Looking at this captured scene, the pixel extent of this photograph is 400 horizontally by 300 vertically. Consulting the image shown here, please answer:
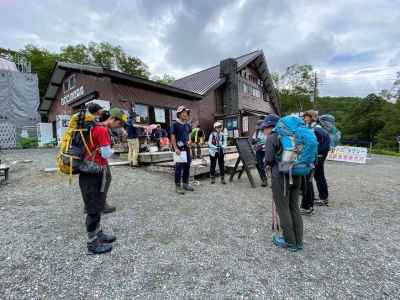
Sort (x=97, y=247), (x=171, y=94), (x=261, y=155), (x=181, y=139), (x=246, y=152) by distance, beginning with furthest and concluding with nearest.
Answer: (x=171, y=94) < (x=246, y=152) < (x=261, y=155) < (x=181, y=139) < (x=97, y=247)

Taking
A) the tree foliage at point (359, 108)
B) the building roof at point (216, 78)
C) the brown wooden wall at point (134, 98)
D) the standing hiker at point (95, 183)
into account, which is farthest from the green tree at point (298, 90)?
the standing hiker at point (95, 183)

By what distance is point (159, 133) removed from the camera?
9055 mm

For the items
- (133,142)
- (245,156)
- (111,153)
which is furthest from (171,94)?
(111,153)

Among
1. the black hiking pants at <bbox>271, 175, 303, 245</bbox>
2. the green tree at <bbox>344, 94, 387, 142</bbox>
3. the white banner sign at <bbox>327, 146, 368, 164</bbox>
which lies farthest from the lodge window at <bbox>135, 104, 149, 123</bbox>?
the green tree at <bbox>344, 94, 387, 142</bbox>

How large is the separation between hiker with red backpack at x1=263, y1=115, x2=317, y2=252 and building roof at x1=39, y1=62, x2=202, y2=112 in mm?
8166

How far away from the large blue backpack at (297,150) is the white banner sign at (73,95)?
1192cm

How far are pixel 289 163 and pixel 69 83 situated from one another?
1522 centimetres

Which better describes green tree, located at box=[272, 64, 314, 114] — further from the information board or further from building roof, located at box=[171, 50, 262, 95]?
the information board

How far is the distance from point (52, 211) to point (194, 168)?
339 cm

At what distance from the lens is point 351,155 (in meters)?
10.2

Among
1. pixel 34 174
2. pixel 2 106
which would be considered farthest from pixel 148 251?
pixel 2 106

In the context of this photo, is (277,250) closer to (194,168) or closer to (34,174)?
Answer: (194,168)

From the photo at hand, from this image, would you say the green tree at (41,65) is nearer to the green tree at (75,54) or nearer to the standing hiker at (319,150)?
the green tree at (75,54)

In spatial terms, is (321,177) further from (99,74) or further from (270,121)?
(99,74)
